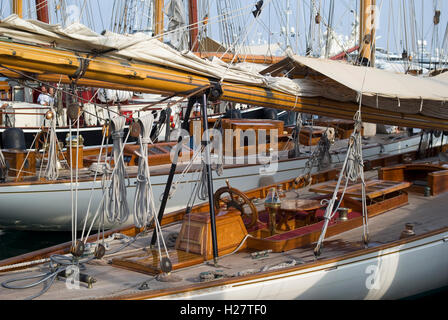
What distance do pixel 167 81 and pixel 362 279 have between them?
3.32m

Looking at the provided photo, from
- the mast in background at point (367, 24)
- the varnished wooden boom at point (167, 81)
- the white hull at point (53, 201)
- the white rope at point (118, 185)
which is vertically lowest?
the white hull at point (53, 201)

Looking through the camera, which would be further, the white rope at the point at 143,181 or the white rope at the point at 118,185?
the white rope at the point at 118,185

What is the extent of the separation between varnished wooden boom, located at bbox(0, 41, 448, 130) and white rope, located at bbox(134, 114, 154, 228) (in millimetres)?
565

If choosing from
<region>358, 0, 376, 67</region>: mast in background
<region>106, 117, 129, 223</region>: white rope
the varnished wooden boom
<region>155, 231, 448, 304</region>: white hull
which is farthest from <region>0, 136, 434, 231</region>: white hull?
<region>155, 231, 448, 304</region>: white hull

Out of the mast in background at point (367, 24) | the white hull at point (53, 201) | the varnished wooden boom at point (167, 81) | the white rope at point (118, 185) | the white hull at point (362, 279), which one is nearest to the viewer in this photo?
the varnished wooden boom at point (167, 81)

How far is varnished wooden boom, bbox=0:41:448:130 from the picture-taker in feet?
17.9

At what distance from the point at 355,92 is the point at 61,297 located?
5.02m

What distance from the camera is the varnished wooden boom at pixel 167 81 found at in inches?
215

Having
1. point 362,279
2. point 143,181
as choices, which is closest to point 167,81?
point 143,181

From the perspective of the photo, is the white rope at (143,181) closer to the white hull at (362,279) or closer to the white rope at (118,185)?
the white rope at (118,185)

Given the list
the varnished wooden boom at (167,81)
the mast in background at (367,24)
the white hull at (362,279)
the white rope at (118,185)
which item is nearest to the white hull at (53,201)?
the varnished wooden boom at (167,81)

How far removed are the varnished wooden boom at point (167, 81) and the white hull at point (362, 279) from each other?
2275mm

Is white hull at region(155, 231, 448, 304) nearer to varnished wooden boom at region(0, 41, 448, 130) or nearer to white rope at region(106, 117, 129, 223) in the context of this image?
white rope at region(106, 117, 129, 223)
